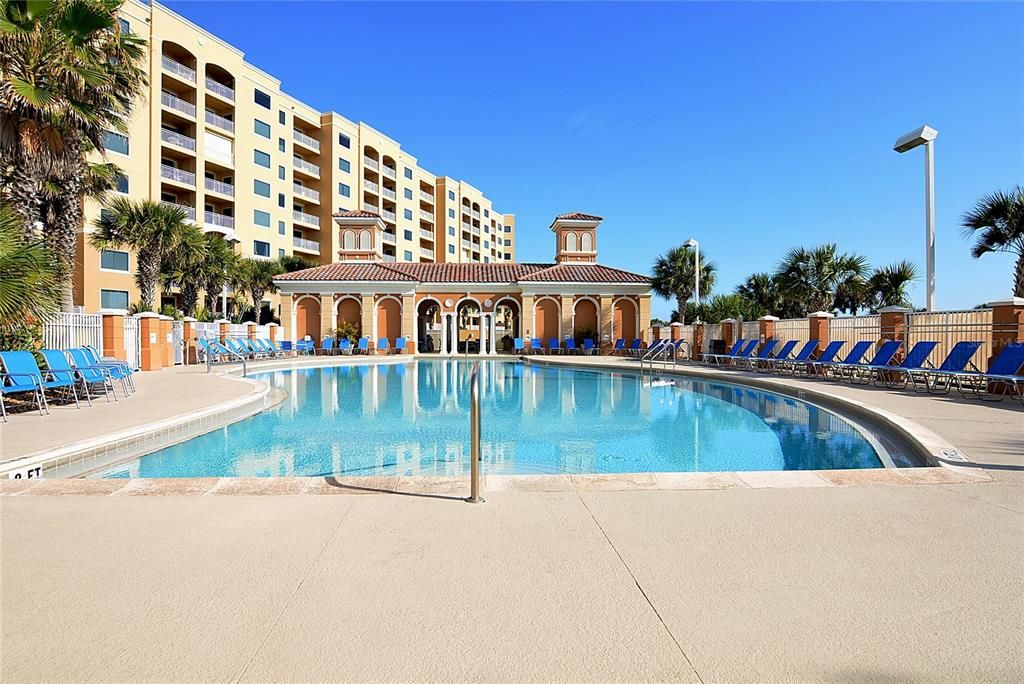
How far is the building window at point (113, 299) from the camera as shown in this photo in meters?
29.8

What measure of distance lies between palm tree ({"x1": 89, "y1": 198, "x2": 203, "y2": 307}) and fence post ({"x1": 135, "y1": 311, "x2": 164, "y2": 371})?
19.9 feet

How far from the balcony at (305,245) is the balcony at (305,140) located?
7.30 metres

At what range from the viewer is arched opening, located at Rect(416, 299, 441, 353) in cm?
3164

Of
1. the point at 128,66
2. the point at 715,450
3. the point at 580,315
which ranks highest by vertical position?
the point at 128,66

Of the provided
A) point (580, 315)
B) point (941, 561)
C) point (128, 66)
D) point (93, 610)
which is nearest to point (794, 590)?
point (941, 561)

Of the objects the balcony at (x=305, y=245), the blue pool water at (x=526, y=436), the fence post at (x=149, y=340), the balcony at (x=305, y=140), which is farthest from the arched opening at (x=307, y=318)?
the balcony at (x=305, y=140)

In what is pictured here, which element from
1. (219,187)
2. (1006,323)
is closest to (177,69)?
(219,187)

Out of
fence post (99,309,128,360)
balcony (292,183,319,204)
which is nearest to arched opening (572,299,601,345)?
fence post (99,309,128,360)

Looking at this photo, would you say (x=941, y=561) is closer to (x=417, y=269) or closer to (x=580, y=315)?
(x=580, y=315)

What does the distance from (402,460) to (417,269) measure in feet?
87.1

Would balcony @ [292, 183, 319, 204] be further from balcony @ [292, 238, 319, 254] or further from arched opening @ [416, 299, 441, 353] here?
arched opening @ [416, 299, 441, 353]

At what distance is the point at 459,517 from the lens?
11.9 ft

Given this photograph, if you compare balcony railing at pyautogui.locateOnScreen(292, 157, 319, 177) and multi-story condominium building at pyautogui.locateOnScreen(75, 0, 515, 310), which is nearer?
multi-story condominium building at pyautogui.locateOnScreen(75, 0, 515, 310)

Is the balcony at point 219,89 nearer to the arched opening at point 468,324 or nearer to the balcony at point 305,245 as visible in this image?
the balcony at point 305,245
